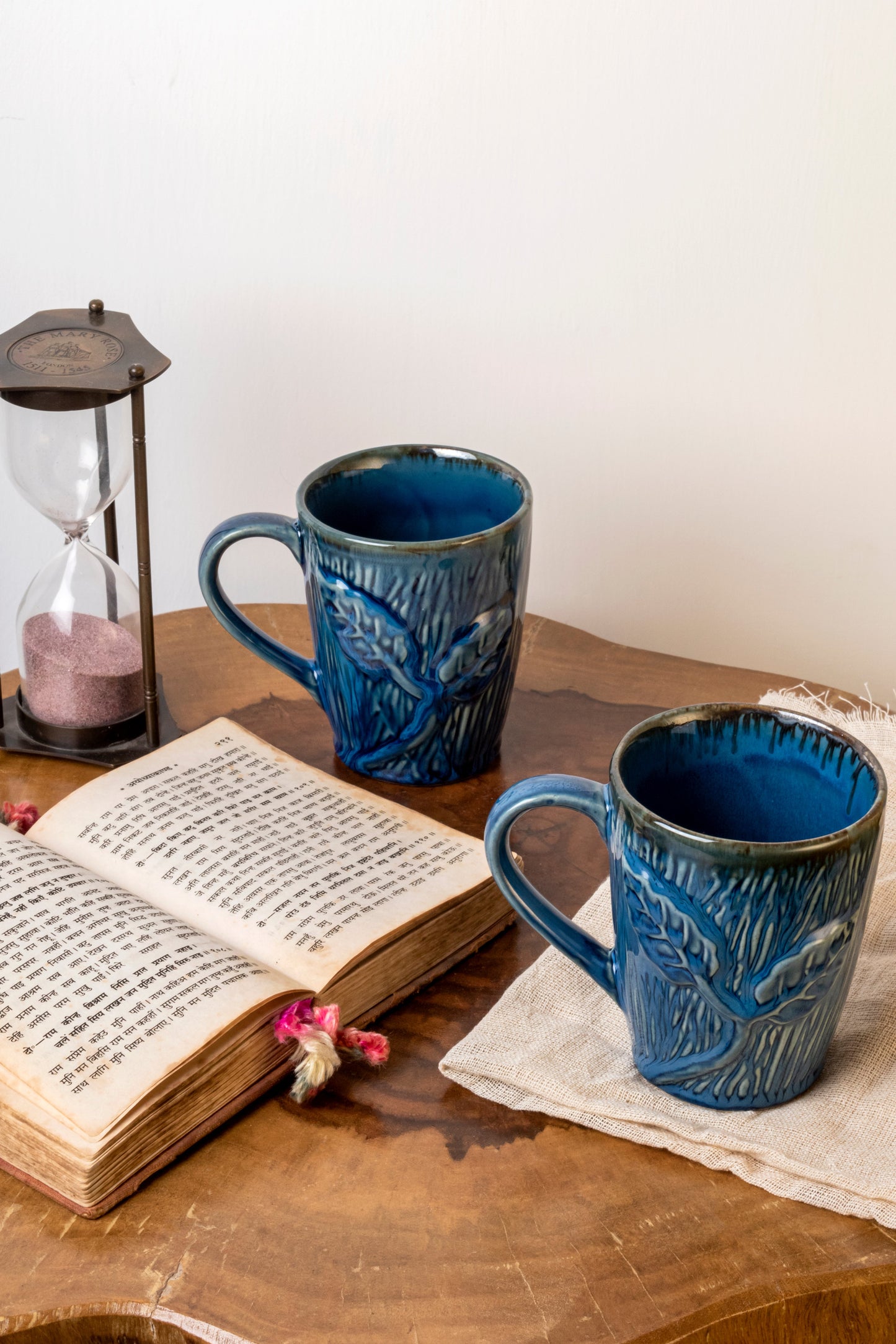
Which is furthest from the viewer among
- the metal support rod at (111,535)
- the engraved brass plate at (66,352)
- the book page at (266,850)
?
the metal support rod at (111,535)

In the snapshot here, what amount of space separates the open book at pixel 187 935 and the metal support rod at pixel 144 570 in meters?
0.04

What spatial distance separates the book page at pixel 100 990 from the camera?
480 millimetres

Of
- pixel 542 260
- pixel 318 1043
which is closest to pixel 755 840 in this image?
pixel 318 1043

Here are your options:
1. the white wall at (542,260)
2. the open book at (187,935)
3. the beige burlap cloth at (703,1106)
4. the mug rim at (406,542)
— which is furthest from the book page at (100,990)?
the white wall at (542,260)

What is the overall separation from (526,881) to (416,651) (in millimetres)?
189

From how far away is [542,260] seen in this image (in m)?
0.98

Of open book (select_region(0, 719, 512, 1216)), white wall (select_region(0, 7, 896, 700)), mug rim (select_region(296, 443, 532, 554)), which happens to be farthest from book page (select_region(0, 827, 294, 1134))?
white wall (select_region(0, 7, 896, 700))

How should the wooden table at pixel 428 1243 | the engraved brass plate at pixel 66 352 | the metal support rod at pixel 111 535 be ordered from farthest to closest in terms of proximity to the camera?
the metal support rod at pixel 111 535, the engraved brass plate at pixel 66 352, the wooden table at pixel 428 1243

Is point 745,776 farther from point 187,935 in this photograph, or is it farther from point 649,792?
point 187,935

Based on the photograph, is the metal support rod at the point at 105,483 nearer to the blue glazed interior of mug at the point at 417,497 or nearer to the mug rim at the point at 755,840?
the blue glazed interior of mug at the point at 417,497

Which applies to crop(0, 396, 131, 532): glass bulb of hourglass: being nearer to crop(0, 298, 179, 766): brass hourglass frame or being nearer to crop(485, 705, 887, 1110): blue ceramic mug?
crop(0, 298, 179, 766): brass hourglass frame

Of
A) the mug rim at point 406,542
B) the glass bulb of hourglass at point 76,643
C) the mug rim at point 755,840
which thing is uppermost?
the mug rim at point 406,542

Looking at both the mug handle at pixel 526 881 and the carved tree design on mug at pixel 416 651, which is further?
the carved tree design on mug at pixel 416 651

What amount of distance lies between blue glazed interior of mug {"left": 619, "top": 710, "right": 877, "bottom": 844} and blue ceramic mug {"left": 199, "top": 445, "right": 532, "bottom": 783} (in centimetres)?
18
